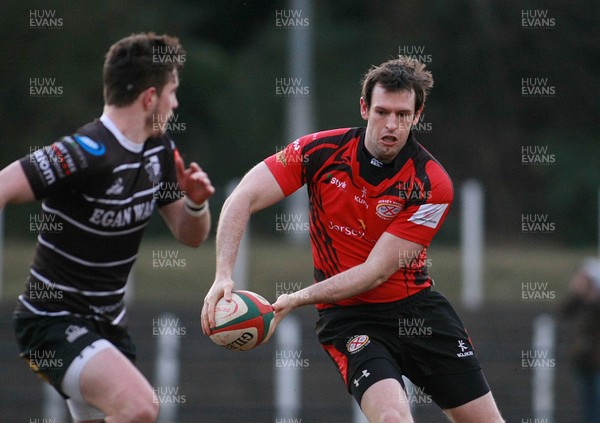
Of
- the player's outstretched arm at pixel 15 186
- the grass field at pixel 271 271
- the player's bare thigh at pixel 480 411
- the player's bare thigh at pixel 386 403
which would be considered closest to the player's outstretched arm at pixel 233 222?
the player's bare thigh at pixel 386 403

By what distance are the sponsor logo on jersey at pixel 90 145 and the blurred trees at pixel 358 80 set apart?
601 inches

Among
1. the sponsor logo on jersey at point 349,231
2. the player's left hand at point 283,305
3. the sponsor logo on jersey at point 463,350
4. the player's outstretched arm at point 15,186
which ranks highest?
the player's outstretched arm at point 15,186

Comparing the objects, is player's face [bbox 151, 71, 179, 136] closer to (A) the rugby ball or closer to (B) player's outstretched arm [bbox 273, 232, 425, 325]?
(A) the rugby ball

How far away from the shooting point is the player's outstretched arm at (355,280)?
5.10 m

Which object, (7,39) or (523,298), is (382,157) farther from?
(7,39)

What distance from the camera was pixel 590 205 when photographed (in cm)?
1881

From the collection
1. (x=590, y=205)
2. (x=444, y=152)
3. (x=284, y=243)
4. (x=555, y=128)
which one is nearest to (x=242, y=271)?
(x=284, y=243)

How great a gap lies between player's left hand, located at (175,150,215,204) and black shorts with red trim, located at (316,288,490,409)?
3.10 ft

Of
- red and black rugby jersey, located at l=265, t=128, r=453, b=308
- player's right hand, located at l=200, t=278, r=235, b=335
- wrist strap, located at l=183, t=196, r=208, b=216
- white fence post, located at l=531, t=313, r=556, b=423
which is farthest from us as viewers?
white fence post, located at l=531, t=313, r=556, b=423

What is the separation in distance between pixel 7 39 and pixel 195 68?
4.16 meters

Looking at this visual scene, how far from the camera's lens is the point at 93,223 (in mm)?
5117

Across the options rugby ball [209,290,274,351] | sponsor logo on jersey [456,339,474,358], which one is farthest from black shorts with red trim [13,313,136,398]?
sponsor logo on jersey [456,339,474,358]

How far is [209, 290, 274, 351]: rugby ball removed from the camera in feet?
16.2

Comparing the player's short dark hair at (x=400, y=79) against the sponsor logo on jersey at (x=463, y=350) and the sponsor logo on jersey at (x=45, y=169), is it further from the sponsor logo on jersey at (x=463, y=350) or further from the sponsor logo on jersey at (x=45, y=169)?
the sponsor logo on jersey at (x=45, y=169)
